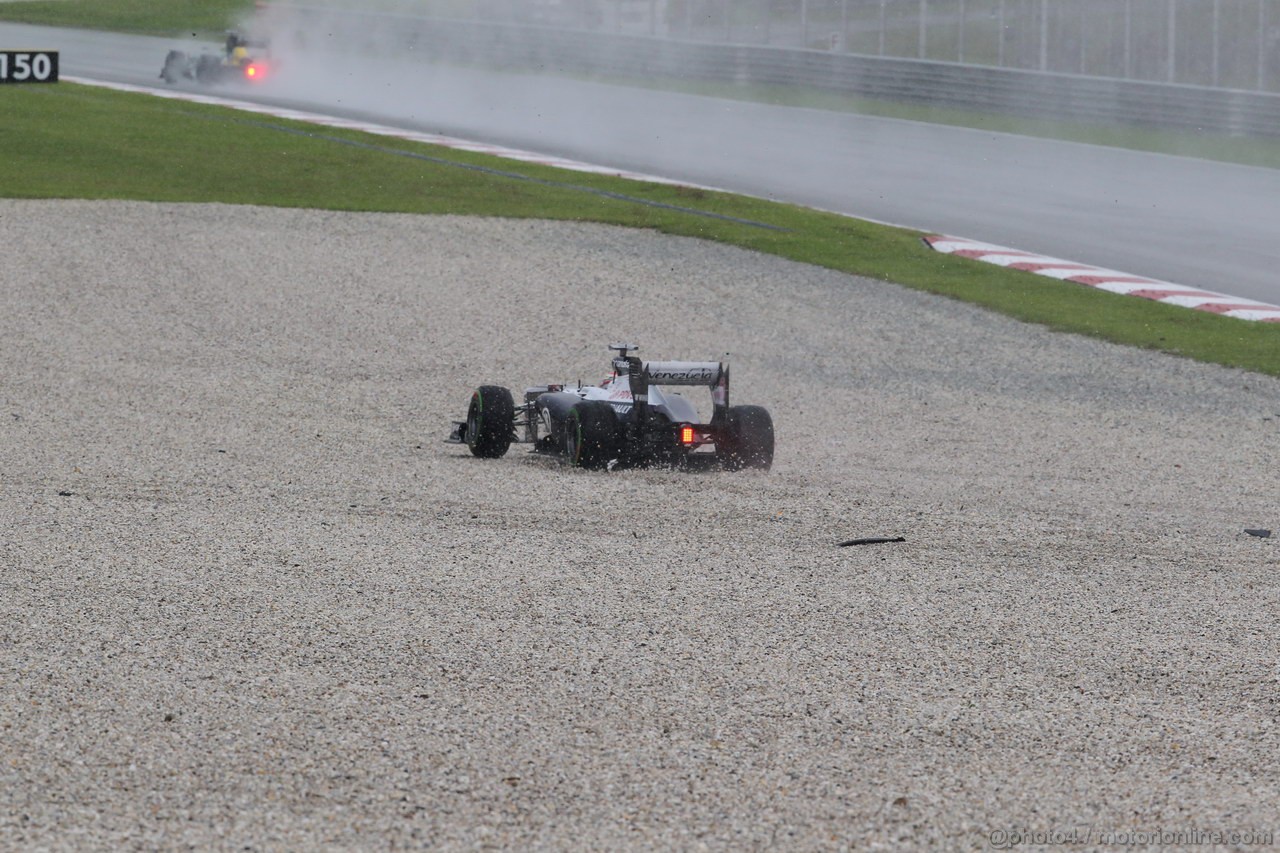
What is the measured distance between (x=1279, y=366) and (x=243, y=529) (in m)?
10.1

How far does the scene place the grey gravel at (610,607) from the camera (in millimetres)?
4988

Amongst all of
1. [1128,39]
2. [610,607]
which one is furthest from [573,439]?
[1128,39]

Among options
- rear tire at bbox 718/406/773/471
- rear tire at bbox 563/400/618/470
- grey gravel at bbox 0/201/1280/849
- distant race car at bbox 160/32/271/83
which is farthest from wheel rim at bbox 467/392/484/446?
distant race car at bbox 160/32/271/83

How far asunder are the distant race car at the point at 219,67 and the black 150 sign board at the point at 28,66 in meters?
16.7

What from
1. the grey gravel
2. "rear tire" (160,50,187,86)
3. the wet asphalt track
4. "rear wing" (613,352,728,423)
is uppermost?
"rear tire" (160,50,187,86)

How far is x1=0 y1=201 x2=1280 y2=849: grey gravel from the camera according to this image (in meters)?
4.99

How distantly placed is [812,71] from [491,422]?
87.0 ft

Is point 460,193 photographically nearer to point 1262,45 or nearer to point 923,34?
point 1262,45

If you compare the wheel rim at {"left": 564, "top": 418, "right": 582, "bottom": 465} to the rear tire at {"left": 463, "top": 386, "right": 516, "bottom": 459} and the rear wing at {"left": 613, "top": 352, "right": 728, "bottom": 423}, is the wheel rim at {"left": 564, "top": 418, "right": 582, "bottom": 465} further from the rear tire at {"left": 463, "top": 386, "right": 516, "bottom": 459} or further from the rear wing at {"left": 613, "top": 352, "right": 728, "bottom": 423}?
the rear tire at {"left": 463, "top": 386, "right": 516, "bottom": 459}

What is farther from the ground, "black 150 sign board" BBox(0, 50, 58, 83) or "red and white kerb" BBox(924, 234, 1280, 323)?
"black 150 sign board" BBox(0, 50, 58, 83)

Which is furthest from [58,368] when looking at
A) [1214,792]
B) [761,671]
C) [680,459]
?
[1214,792]

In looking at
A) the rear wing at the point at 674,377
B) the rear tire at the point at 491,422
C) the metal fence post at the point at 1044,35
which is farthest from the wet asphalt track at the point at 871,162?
the rear tire at the point at 491,422

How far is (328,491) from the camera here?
9.27m

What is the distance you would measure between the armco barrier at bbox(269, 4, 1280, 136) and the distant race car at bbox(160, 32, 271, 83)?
7.48 metres
